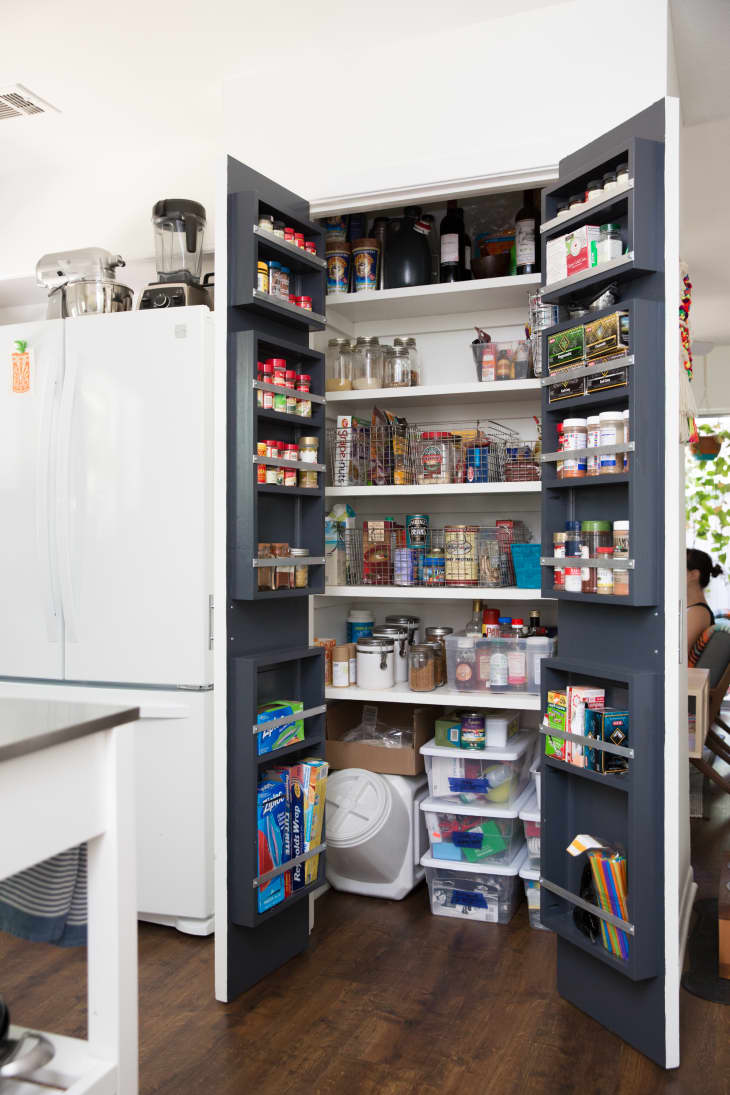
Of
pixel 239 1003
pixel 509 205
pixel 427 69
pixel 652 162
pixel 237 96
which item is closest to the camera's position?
pixel 652 162

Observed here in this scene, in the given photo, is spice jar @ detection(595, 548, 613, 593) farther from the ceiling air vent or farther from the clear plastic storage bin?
the ceiling air vent

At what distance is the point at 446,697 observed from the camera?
3.10 meters

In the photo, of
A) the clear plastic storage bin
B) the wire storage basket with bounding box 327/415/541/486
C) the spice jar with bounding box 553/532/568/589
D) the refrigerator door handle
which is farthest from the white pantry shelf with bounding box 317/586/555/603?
the refrigerator door handle

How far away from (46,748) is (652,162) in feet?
6.23

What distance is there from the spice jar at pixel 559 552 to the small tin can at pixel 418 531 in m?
0.93

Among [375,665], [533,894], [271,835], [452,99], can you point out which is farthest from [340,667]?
[452,99]

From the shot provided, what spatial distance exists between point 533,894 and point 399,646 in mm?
980

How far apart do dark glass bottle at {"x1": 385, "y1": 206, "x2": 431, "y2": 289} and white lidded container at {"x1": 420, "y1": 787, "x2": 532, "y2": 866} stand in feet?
6.25

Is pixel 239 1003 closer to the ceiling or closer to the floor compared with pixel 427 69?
closer to the floor

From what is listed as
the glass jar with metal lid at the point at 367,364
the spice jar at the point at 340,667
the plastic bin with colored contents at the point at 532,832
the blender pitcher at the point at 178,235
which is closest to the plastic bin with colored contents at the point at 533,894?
the plastic bin with colored contents at the point at 532,832

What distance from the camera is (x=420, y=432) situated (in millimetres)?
3354

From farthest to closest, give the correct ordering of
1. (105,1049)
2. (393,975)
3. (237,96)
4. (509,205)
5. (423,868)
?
(509,205)
(423,868)
(237,96)
(393,975)
(105,1049)

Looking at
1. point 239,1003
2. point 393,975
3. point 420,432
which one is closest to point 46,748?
point 239,1003

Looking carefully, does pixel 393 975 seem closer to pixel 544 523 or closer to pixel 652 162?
pixel 544 523
